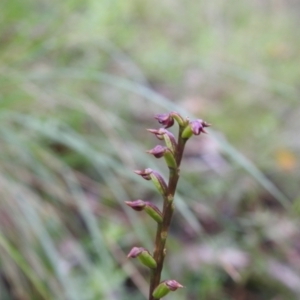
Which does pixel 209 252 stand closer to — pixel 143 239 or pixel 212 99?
pixel 143 239

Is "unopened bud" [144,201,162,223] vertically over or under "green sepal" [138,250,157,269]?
over

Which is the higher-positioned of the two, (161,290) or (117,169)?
(117,169)

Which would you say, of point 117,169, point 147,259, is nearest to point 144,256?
point 147,259

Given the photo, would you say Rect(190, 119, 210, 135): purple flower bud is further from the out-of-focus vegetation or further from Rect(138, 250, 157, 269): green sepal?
→ the out-of-focus vegetation

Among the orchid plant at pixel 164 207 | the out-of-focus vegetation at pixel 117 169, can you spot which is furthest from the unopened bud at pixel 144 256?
the out-of-focus vegetation at pixel 117 169

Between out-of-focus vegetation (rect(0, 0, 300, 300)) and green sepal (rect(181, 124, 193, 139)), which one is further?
out-of-focus vegetation (rect(0, 0, 300, 300))

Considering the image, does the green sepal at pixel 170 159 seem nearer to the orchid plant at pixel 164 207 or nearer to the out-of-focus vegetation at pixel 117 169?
the orchid plant at pixel 164 207

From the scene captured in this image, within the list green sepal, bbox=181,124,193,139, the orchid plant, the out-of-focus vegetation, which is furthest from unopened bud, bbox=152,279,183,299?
the out-of-focus vegetation

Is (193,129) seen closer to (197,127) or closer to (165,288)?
(197,127)

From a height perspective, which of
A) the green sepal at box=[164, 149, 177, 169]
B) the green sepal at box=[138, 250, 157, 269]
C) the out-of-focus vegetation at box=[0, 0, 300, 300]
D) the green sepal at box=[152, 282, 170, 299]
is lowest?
the green sepal at box=[152, 282, 170, 299]
